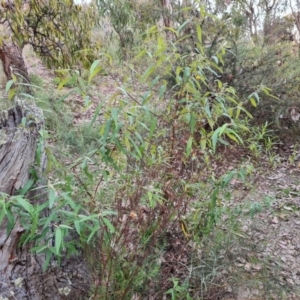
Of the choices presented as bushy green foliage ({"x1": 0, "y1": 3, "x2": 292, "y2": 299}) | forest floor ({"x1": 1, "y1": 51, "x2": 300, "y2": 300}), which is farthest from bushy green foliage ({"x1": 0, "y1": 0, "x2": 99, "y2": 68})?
bushy green foliage ({"x1": 0, "y1": 3, "x2": 292, "y2": 299})

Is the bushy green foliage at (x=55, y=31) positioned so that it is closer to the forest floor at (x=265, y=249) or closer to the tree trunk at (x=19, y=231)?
the forest floor at (x=265, y=249)

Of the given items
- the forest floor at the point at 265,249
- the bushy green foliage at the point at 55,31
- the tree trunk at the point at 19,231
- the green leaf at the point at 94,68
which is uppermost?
the bushy green foliage at the point at 55,31

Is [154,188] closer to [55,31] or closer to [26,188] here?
[26,188]

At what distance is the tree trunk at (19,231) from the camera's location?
1316 millimetres

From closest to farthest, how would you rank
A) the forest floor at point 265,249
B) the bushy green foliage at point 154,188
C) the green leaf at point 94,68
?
the green leaf at point 94,68
the bushy green foliage at point 154,188
the forest floor at point 265,249

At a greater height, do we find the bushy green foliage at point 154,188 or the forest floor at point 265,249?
the bushy green foliage at point 154,188

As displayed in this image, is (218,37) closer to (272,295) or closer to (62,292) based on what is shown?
(272,295)

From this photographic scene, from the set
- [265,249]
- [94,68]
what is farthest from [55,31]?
[265,249]

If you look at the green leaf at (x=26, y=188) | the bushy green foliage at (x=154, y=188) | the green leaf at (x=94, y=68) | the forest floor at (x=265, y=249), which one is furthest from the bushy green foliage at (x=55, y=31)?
the green leaf at (x=26, y=188)

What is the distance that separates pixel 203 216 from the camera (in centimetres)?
170

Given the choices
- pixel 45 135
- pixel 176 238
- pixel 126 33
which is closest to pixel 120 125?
pixel 45 135

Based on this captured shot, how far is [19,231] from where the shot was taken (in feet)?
4.45

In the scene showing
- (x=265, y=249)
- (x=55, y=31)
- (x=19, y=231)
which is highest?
(x=55, y=31)

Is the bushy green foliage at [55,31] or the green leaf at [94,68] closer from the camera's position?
the green leaf at [94,68]
